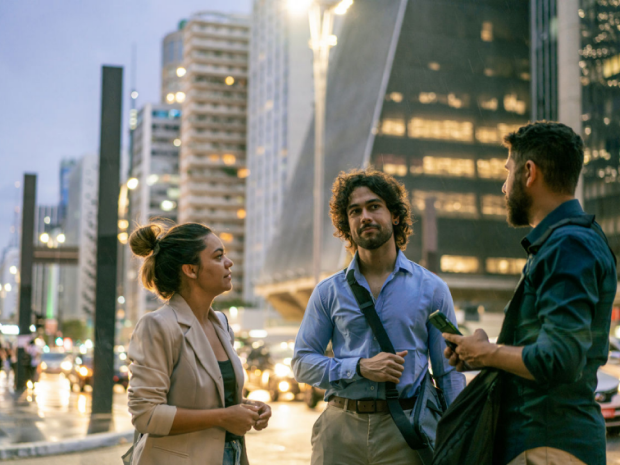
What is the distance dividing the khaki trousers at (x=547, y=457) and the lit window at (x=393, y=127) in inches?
2701

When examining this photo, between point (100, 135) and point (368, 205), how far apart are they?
1301 cm

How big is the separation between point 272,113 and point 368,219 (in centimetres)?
12093

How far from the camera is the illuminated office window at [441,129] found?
241 ft

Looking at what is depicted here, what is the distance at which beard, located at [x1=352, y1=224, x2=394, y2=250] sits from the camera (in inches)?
161

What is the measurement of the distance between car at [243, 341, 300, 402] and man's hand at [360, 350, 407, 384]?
16.4 m

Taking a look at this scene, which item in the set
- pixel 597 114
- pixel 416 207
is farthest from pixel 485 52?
pixel 597 114

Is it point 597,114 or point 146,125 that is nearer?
point 597,114

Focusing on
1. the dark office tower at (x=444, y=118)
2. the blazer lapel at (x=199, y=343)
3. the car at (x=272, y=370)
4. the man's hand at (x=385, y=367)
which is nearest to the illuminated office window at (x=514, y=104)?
the dark office tower at (x=444, y=118)

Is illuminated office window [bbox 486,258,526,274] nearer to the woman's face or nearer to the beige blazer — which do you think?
the woman's face

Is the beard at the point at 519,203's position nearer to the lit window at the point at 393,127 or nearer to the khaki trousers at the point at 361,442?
the khaki trousers at the point at 361,442

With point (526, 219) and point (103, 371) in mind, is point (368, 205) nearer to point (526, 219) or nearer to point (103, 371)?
point (526, 219)

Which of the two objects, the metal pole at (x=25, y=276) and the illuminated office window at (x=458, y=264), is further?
the illuminated office window at (x=458, y=264)

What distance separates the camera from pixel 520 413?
2.81 meters

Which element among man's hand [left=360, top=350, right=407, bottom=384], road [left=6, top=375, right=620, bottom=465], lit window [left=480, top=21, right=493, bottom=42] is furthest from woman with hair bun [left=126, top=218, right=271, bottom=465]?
lit window [left=480, top=21, right=493, bottom=42]
